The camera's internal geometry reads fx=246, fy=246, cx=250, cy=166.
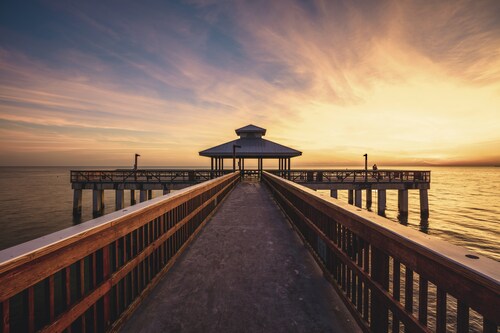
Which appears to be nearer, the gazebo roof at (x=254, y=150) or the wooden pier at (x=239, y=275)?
the wooden pier at (x=239, y=275)

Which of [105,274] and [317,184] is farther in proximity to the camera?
[317,184]

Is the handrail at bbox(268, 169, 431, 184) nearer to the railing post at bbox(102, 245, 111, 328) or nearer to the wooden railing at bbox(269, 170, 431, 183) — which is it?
the wooden railing at bbox(269, 170, 431, 183)

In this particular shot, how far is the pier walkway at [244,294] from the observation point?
2602 millimetres

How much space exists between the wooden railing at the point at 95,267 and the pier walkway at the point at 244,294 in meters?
0.27

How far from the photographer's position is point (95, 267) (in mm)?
2244

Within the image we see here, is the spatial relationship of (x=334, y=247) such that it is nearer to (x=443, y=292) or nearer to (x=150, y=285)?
(x=443, y=292)

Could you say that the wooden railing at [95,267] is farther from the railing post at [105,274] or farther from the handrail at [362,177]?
the handrail at [362,177]

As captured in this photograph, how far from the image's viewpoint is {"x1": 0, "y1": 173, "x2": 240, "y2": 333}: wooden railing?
152cm

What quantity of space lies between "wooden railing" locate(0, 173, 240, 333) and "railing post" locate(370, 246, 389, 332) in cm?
248

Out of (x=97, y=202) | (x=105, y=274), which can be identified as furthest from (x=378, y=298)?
(x=97, y=202)

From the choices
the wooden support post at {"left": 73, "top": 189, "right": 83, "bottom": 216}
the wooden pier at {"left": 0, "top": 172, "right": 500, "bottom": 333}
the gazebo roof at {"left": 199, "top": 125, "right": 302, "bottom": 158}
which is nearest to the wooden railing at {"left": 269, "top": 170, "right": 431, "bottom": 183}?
the gazebo roof at {"left": 199, "top": 125, "right": 302, "bottom": 158}

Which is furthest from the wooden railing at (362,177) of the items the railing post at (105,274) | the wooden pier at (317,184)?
the railing post at (105,274)

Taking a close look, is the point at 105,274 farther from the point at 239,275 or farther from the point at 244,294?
the point at 239,275

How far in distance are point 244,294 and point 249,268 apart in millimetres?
732
